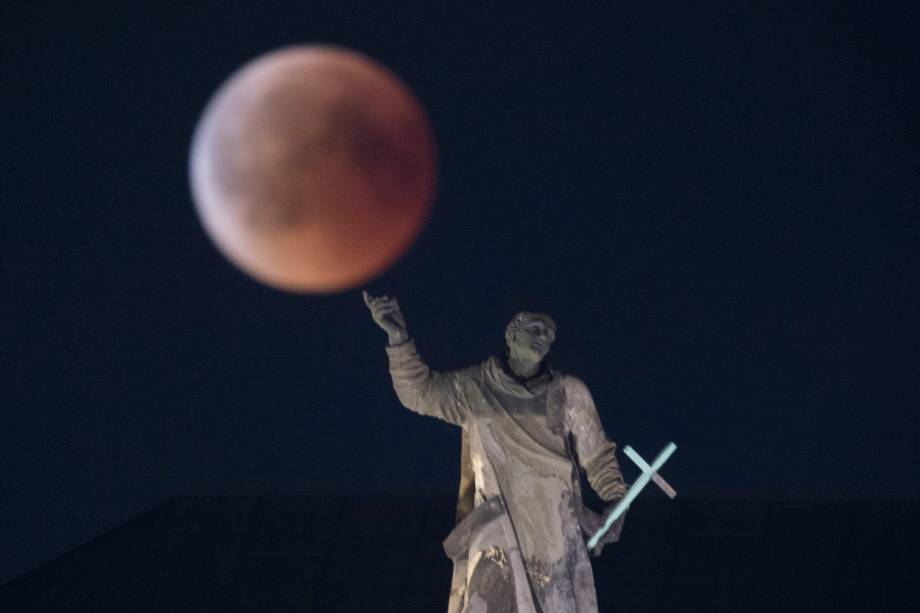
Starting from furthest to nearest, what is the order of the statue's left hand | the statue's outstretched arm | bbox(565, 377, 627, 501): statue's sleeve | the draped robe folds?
bbox(565, 377, 627, 501): statue's sleeve → the statue's left hand → the statue's outstretched arm → the draped robe folds

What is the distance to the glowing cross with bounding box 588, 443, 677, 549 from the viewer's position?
14328 mm

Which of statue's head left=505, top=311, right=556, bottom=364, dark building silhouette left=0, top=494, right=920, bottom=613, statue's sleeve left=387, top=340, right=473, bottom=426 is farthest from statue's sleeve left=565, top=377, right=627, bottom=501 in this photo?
dark building silhouette left=0, top=494, right=920, bottom=613

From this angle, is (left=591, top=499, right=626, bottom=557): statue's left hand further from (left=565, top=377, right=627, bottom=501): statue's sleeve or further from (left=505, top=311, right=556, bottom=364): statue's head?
(left=505, top=311, right=556, bottom=364): statue's head

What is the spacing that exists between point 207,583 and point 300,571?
85cm

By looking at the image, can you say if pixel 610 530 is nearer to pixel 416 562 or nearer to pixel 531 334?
pixel 531 334

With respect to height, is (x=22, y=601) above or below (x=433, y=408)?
below

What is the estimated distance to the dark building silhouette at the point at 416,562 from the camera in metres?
20.1

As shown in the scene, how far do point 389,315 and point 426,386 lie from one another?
0.53 metres

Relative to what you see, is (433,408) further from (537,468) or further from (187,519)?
(187,519)

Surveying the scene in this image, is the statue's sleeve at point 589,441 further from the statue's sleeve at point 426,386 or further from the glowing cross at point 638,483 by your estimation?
the statue's sleeve at point 426,386

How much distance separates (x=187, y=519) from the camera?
2217 cm

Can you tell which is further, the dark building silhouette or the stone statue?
the dark building silhouette

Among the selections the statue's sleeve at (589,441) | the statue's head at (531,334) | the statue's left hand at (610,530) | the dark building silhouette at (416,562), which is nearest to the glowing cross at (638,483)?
the statue's left hand at (610,530)

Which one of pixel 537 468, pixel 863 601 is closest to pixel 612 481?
pixel 537 468
